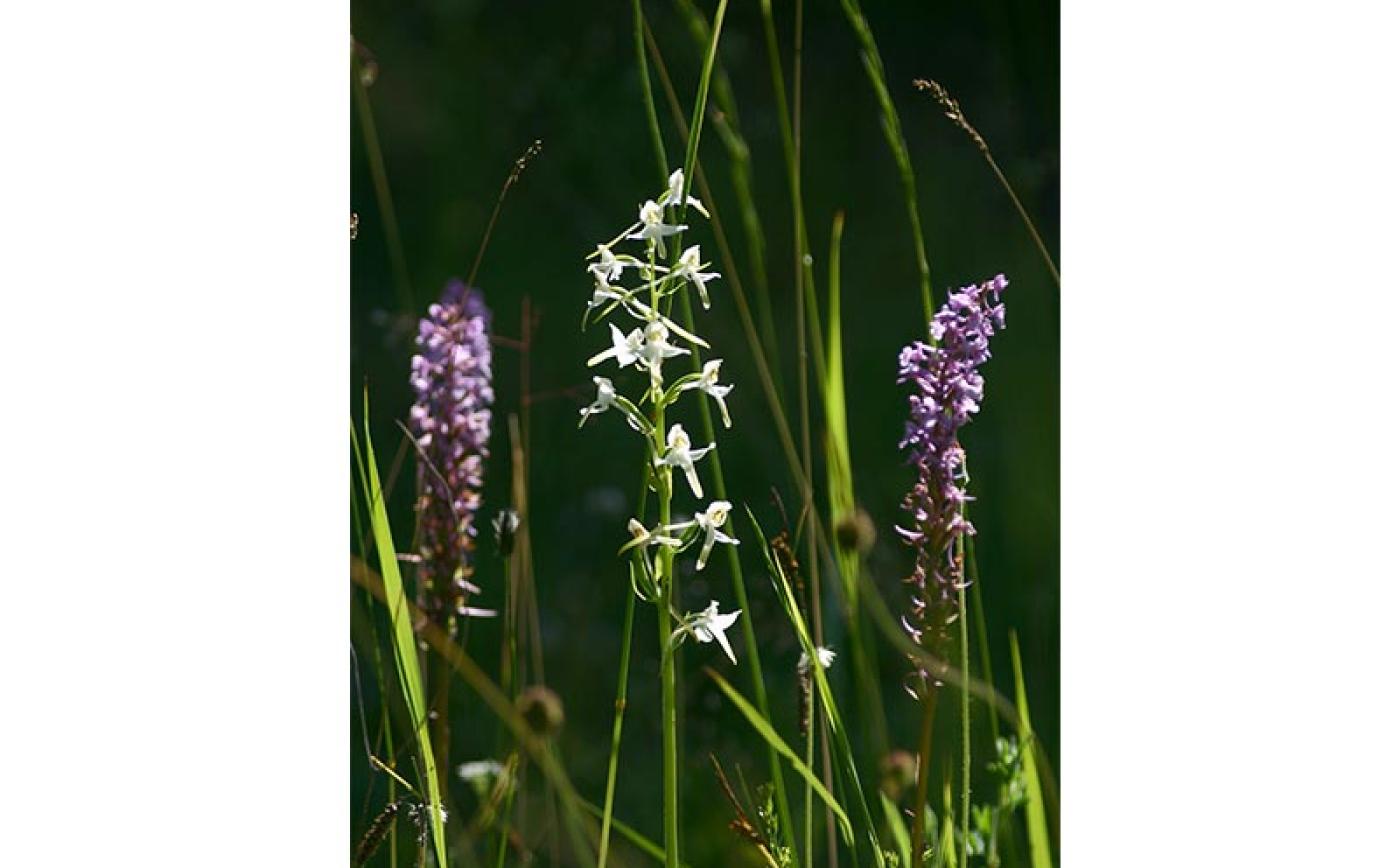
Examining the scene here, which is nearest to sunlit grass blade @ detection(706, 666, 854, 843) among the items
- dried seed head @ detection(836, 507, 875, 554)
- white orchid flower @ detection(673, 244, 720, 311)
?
dried seed head @ detection(836, 507, 875, 554)

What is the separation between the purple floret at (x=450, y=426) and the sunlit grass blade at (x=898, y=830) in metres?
0.61

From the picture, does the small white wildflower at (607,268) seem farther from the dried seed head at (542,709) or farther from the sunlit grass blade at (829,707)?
the dried seed head at (542,709)

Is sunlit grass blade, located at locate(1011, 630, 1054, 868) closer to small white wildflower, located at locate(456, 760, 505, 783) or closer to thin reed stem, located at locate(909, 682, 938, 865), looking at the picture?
thin reed stem, located at locate(909, 682, 938, 865)

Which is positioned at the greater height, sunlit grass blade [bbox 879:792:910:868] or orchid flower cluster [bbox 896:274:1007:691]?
orchid flower cluster [bbox 896:274:1007:691]

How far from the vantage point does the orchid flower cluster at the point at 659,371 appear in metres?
Result: 2.26

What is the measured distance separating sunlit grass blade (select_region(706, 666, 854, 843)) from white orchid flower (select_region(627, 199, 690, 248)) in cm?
55

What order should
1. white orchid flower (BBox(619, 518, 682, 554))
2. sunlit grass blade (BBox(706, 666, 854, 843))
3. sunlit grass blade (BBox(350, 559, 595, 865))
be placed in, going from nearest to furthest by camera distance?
1. white orchid flower (BBox(619, 518, 682, 554))
2. sunlit grass blade (BBox(706, 666, 854, 843))
3. sunlit grass blade (BBox(350, 559, 595, 865))

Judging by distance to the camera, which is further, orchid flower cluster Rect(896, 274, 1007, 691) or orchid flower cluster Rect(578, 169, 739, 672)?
orchid flower cluster Rect(896, 274, 1007, 691)

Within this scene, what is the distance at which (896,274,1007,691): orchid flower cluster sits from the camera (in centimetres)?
247

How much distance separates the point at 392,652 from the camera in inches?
102

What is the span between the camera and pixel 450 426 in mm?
2623

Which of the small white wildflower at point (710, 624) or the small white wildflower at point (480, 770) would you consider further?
the small white wildflower at point (480, 770)

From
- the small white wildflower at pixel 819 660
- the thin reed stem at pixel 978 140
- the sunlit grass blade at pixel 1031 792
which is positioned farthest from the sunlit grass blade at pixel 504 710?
the thin reed stem at pixel 978 140

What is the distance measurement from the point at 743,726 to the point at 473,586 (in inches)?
15.5
